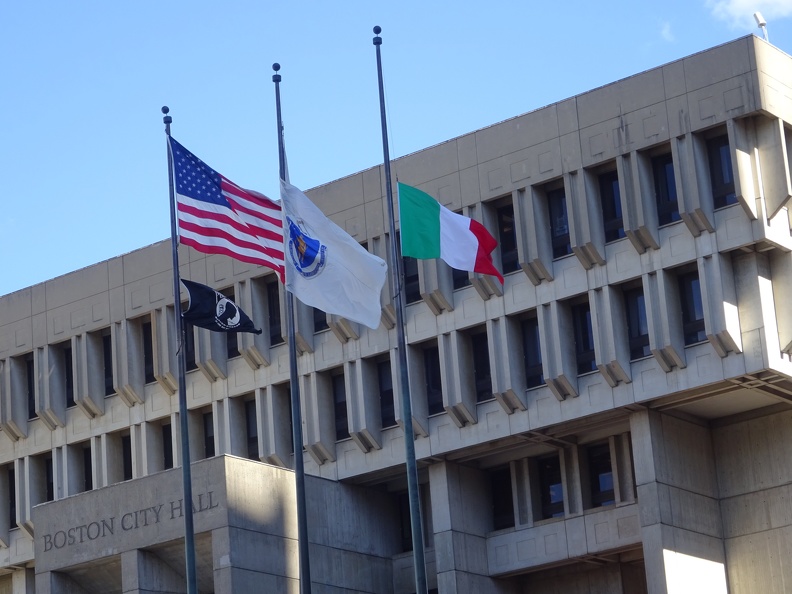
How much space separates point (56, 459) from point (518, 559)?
16660mm

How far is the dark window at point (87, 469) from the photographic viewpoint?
5855 centimetres

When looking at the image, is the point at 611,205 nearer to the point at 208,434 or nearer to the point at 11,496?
the point at 208,434

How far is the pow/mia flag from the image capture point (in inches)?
1545

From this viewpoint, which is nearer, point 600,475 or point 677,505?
point 677,505

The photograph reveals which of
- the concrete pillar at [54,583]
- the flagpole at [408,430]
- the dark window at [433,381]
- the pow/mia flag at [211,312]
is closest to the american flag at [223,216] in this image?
the pow/mia flag at [211,312]

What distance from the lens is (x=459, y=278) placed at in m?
51.6

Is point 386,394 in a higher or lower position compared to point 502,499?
higher

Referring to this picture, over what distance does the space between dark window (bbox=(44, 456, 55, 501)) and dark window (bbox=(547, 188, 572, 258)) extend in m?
19.8

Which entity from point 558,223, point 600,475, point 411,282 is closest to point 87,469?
point 411,282

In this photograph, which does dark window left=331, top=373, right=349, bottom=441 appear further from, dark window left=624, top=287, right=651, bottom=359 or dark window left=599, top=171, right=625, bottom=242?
dark window left=599, top=171, right=625, bottom=242

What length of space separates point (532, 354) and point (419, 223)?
1337 cm

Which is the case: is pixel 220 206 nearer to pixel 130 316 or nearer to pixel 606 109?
pixel 606 109

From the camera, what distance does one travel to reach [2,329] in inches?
2393

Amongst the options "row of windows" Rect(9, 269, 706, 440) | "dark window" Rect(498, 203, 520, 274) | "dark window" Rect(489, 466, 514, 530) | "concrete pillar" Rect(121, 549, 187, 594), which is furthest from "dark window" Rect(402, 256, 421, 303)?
"concrete pillar" Rect(121, 549, 187, 594)
